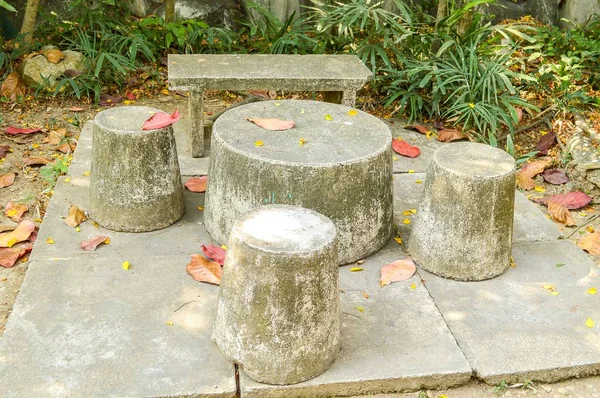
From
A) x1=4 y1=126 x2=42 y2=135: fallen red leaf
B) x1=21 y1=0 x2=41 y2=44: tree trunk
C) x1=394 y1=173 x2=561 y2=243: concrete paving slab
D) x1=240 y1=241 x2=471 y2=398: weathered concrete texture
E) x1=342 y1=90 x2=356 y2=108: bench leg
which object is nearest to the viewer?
x1=240 y1=241 x2=471 y2=398: weathered concrete texture

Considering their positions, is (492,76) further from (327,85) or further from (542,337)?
(542,337)

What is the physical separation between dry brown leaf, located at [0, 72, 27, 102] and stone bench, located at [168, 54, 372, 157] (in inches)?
59.4

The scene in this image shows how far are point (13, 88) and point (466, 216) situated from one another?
3933mm

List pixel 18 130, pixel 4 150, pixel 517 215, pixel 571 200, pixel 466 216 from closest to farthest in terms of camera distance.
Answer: pixel 466 216 < pixel 517 215 < pixel 571 200 < pixel 4 150 < pixel 18 130

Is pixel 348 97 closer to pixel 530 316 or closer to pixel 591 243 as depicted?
pixel 591 243

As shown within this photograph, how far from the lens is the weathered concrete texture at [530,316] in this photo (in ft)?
10.2

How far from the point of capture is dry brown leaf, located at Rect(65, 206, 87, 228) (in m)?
3.90

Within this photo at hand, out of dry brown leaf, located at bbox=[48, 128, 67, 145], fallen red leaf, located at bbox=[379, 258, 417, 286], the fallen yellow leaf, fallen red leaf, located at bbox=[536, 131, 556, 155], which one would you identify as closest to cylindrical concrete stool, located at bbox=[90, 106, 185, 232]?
fallen red leaf, located at bbox=[379, 258, 417, 286]

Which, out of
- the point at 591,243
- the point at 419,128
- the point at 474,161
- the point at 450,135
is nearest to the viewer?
the point at 474,161

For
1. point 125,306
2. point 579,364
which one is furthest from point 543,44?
point 125,306

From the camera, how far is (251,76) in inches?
182

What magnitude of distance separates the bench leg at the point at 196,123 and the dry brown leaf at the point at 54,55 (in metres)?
1.70

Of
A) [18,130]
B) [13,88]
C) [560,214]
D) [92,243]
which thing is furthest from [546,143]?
[13,88]

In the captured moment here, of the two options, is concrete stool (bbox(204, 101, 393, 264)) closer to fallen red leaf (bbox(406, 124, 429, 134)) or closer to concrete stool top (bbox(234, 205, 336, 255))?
concrete stool top (bbox(234, 205, 336, 255))
